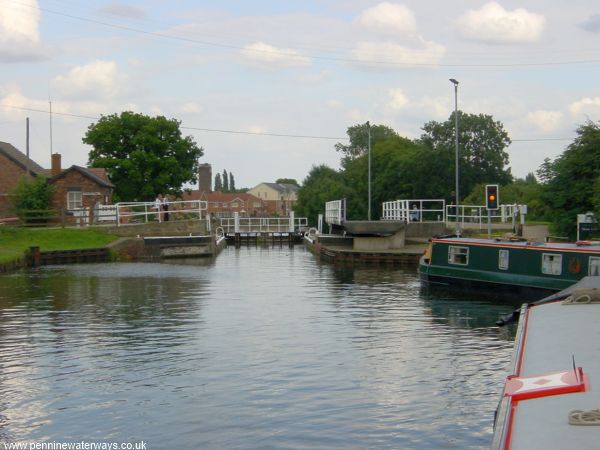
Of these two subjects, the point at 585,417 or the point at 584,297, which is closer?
the point at 585,417

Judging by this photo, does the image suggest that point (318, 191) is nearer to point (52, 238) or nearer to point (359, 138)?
point (359, 138)

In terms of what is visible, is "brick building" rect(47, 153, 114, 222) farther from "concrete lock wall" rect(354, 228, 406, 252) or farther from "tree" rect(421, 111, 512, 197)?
"tree" rect(421, 111, 512, 197)

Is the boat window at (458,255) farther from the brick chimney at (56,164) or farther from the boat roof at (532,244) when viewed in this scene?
the brick chimney at (56,164)

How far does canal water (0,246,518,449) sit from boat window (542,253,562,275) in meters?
1.78

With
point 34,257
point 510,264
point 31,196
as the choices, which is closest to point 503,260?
point 510,264

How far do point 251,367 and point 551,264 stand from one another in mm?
14159

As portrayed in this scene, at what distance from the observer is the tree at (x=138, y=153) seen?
3219 inches

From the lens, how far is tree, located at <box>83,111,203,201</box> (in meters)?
81.8

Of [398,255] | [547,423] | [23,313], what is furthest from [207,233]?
[547,423]

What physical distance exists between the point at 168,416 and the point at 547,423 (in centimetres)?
692

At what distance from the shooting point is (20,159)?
7450 cm

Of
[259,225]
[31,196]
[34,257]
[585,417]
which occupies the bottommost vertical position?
[34,257]

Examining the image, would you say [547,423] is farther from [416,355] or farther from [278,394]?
[416,355]

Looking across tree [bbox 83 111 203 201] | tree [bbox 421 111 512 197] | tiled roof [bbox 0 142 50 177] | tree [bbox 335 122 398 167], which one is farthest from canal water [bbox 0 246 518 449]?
tree [bbox 335 122 398 167]
